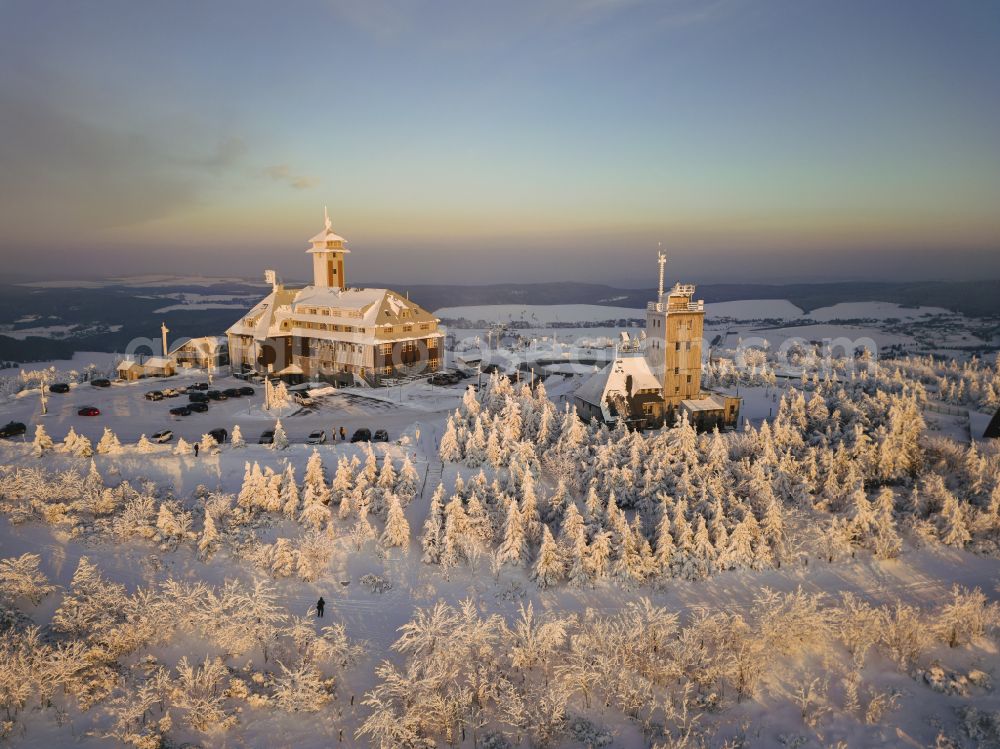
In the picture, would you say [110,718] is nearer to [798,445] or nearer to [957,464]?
[798,445]

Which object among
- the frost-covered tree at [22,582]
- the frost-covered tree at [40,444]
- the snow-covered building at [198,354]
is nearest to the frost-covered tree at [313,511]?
the frost-covered tree at [22,582]

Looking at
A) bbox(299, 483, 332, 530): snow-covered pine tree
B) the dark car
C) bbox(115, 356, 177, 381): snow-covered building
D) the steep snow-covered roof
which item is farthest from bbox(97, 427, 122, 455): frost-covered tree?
bbox(115, 356, 177, 381): snow-covered building

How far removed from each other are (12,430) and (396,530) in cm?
3218

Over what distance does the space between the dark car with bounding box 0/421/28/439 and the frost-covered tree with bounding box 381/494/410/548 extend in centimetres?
3132

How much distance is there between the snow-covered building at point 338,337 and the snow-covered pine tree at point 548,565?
124ft

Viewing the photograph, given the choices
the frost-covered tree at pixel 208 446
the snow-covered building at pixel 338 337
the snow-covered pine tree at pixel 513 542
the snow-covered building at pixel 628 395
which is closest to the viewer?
the snow-covered pine tree at pixel 513 542

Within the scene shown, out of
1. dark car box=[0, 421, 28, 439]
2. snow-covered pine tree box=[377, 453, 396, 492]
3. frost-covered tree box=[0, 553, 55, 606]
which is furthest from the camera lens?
dark car box=[0, 421, 28, 439]

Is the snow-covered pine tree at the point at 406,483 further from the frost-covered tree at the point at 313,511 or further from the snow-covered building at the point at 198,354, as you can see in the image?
the snow-covered building at the point at 198,354

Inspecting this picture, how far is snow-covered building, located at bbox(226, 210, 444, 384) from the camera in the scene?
201 ft

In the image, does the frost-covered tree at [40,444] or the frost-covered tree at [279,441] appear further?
the frost-covered tree at [279,441]

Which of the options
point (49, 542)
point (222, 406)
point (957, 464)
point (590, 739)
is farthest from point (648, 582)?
point (222, 406)

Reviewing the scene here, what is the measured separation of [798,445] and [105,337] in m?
144

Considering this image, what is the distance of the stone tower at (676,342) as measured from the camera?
43.2 metres

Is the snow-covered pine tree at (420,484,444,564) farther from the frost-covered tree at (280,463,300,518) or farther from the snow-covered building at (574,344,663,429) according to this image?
the snow-covered building at (574,344,663,429)
